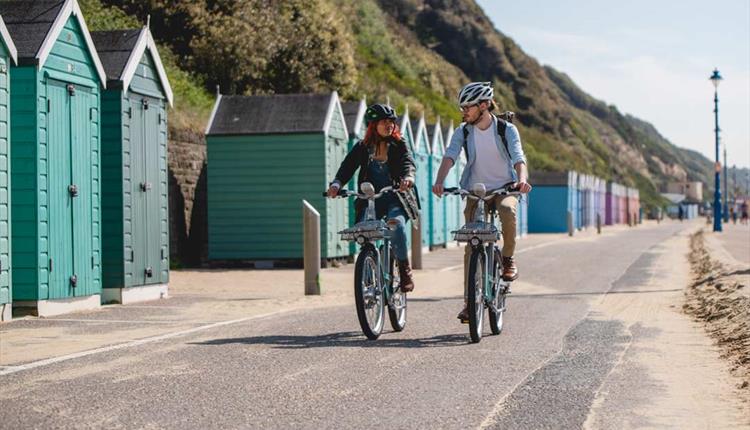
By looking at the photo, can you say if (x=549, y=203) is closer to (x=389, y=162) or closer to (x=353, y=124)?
(x=353, y=124)

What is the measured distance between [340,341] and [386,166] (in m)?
1.48

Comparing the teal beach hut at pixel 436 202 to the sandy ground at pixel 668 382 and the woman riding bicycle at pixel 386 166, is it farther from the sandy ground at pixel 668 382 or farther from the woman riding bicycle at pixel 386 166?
the woman riding bicycle at pixel 386 166

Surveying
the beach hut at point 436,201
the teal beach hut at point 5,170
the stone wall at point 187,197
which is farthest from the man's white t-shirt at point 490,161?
the beach hut at point 436,201

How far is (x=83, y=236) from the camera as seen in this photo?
41.7ft

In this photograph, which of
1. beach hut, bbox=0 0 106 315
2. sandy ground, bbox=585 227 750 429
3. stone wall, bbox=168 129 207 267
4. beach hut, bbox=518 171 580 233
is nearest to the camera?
sandy ground, bbox=585 227 750 429

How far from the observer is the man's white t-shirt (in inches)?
350

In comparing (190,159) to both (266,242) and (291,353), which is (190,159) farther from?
(291,353)

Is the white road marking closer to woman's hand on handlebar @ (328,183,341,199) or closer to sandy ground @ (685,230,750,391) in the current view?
woman's hand on handlebar @ (328,183,341,199)

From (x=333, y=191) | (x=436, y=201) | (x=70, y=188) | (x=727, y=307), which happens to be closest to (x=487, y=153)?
(x=333, y=191)

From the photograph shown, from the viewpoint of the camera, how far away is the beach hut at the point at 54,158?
38.4 feet

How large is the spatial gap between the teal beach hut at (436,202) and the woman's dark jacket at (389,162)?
73.5ft

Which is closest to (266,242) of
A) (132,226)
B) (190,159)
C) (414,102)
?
(190,159)

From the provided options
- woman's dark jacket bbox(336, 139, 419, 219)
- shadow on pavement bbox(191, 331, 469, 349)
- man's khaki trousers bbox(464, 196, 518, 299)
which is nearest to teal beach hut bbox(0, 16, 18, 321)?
shadow on pavement bbox(191, 331, 469, 349)

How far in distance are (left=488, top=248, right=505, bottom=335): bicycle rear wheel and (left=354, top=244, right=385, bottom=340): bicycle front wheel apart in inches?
34.7
